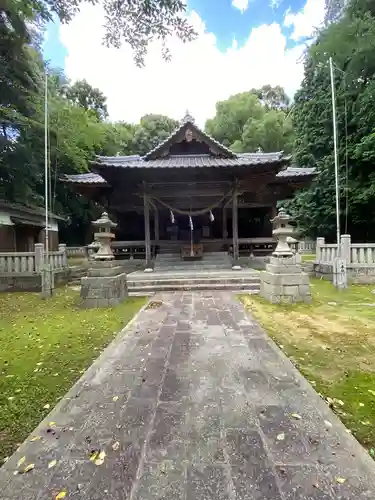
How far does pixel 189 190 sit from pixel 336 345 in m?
8.31

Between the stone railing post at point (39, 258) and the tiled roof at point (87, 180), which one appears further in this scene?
the tiled roof at point (87, 180)

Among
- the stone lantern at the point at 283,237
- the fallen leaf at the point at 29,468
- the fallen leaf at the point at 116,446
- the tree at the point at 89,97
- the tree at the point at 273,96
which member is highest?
the tree at the point at 273,96

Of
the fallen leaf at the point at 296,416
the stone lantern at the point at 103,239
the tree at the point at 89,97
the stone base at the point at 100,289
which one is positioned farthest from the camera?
the tree at the point at 89,97

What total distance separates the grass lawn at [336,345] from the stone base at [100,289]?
9.79 feet

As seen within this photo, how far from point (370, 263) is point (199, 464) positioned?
896 cm

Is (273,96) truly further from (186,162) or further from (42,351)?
(42,351)

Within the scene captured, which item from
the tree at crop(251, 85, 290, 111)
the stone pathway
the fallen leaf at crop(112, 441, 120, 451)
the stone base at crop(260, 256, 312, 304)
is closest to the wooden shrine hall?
the stone base at crop(260, 256, 312, 304)

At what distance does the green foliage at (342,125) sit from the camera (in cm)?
1035

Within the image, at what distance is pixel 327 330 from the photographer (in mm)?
4309

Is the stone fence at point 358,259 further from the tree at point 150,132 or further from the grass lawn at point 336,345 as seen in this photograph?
the tree at point 150,132

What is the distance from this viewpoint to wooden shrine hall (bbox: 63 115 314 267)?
32.1 feet

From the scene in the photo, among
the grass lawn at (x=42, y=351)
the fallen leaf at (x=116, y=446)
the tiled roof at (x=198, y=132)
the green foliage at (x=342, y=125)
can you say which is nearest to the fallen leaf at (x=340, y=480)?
the fallen leaf at (x=116, y=446)

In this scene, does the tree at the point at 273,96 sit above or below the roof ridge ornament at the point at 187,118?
above

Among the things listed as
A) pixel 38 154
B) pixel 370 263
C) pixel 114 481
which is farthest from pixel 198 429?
pixel 38 154
